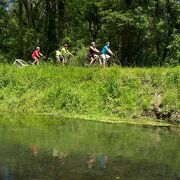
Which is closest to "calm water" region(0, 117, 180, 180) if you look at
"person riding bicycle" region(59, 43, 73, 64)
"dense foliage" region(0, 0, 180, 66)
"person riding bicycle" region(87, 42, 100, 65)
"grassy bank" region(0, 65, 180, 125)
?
"grassy bank" region(0, 65, 180, 125)

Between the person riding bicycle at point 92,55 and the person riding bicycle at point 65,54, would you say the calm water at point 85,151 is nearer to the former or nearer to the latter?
the person riding bicycle at point 92,55

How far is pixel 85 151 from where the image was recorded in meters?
16.4

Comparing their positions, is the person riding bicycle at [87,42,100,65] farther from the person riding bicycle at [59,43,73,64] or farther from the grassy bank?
the grassy bank

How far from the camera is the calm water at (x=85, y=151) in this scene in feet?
43.9

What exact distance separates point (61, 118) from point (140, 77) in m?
5.22

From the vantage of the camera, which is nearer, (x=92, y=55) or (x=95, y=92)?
(x=95, y=92)

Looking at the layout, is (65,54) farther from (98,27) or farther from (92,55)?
(98,27)

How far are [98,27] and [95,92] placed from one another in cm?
2355

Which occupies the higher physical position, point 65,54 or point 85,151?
point 65,54

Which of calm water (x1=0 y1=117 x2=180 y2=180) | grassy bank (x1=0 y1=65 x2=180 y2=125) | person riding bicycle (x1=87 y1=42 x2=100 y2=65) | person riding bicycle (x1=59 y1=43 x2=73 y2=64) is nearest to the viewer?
calm water (x1=0 y1=117 x2=180 y2=180)

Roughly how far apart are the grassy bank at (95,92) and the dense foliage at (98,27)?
1000 centimetres

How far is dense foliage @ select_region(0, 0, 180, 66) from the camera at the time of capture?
131ft

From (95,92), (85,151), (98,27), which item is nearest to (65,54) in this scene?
(95,92)

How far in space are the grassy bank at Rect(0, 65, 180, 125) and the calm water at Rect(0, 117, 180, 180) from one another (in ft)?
10.8
